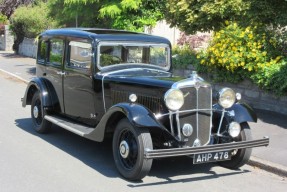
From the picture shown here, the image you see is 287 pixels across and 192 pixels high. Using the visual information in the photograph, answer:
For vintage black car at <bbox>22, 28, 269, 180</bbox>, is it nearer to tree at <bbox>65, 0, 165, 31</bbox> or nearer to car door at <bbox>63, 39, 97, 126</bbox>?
car door at <bbox>63, 39, 97, 126</bbox>

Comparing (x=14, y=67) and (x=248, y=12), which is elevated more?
(x=248, y=12)

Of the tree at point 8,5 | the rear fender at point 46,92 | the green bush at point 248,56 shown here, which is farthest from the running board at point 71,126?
the tree at point 8,5

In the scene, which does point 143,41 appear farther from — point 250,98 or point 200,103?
point 250,98

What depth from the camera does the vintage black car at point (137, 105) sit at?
541 centimetres

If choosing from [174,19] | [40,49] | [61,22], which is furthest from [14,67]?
[40,49]

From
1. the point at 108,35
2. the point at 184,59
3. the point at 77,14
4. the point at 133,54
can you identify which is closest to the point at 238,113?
the point at 133,54

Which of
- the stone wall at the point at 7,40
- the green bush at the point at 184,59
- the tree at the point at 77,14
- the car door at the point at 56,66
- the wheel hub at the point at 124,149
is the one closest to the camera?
the wheel hub at the point at 124,149

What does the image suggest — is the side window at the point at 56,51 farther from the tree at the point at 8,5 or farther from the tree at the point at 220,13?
the tree at the point at 8,5

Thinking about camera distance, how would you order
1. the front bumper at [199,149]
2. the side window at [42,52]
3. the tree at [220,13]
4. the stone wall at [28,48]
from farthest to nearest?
the stone wall at [28,48]
the tree at [220,13]
the side window at [42,52]
the front bumper at [199,149]

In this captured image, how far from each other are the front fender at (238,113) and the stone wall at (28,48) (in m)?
20.0

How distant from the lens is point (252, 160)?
21.1 ft

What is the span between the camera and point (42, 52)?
27.6 feet

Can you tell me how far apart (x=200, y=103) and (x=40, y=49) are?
4.04m

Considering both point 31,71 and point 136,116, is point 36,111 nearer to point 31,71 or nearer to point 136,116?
point 136,116
